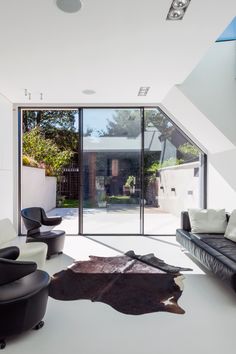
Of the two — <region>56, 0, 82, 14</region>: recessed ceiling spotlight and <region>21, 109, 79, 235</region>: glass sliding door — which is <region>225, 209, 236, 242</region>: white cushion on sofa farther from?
<region>56, 0, 82, 14</region>: recessed ceiling spotlight

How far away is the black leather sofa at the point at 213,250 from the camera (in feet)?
8.93

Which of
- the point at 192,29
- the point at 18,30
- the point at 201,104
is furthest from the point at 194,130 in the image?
the point at 18,30

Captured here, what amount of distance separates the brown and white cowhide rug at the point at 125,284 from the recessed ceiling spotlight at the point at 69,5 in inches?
121

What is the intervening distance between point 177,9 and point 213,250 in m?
2.89

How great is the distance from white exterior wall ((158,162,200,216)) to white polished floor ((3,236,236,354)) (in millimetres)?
2707

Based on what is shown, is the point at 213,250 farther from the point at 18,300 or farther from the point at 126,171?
the point at 126,171

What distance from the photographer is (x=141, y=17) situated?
250cm

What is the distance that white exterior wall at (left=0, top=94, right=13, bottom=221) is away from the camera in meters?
4.77

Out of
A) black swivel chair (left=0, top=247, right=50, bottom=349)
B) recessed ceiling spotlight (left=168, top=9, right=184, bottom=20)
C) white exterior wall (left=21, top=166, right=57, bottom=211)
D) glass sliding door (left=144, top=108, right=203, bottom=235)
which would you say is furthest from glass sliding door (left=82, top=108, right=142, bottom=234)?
black swivel chair (left=0, top=247, right=50, bottom=349)

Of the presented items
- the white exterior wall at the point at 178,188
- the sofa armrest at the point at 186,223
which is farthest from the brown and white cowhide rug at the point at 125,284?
the white exterior wall at the point at 178,188

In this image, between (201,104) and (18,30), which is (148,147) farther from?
(18,30)

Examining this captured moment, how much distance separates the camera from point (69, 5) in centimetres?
228

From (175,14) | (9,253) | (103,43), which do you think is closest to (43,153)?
(103,43)

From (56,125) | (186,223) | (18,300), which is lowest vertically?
(18,300)
